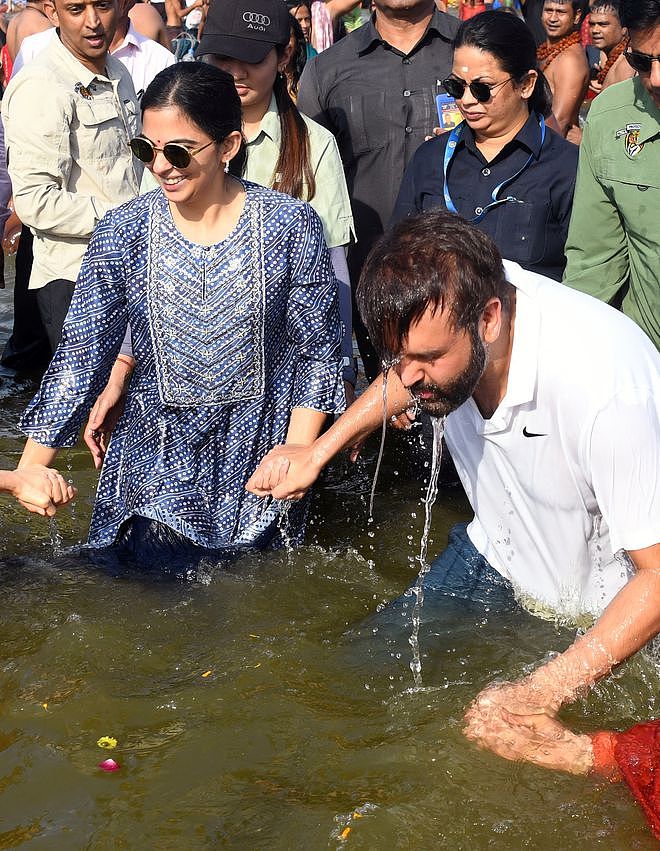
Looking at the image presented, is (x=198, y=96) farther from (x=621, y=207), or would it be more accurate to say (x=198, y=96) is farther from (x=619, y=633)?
(x=619, y=633)

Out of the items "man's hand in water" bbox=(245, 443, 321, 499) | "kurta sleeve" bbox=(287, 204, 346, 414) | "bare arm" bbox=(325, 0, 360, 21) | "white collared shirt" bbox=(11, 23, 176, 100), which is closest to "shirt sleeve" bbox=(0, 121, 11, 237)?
"white collared shirt" bbox=(11, 23, 176, 100)

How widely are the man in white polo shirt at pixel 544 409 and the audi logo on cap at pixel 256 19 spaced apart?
2039mm

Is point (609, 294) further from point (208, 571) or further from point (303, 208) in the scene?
point (208, 571)

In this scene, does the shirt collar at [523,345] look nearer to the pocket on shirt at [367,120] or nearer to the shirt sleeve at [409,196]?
the shirt sleeve at [409,196]

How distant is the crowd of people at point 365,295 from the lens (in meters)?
2.97

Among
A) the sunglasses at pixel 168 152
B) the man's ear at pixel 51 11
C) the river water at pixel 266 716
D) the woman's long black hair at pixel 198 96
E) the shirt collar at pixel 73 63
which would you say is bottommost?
the river water at pixel 266 716

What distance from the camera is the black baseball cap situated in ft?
15.3

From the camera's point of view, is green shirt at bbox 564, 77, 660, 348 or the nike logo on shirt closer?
the nike logo on shirt

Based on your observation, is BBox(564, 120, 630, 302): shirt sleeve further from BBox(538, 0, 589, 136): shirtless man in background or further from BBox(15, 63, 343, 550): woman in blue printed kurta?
BBox(538, 0, 589, 136): shirtless man in background

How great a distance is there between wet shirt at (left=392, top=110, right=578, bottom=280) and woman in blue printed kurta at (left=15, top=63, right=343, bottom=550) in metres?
0.96

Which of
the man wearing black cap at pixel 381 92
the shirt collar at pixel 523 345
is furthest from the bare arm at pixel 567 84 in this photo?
the shirt collar at pixel 523 345

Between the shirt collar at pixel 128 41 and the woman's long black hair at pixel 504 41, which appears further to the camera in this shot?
the shirt collar at pixel 128 41

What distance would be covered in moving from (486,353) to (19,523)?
9.16ft

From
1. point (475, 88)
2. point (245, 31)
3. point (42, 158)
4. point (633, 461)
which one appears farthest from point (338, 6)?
point (633, 461)
